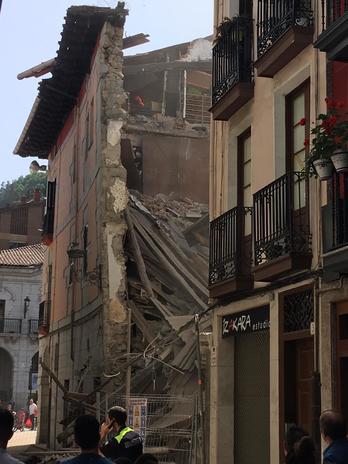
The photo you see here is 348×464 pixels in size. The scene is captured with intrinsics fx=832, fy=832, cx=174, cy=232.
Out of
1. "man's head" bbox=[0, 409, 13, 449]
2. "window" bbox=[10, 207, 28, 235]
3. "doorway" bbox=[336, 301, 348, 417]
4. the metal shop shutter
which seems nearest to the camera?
"man's head" bbox=[0, 409, 13, 449]

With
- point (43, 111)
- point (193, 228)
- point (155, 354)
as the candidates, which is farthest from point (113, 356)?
point (43, 111)

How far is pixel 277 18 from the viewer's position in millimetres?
11531

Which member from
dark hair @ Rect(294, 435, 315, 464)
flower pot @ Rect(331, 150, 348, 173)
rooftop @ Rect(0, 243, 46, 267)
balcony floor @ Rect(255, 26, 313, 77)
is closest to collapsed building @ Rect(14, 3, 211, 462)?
balcony floor @ Rect(255, 26, 313, 77)

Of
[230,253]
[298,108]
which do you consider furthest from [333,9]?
[230,253]

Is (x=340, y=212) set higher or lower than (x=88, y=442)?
higher

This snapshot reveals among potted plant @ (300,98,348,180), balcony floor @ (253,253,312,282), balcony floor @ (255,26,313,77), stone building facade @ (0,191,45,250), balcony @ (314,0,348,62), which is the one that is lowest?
balcony floor @ (253,253,312,282)

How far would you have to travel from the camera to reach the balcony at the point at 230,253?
1221cm

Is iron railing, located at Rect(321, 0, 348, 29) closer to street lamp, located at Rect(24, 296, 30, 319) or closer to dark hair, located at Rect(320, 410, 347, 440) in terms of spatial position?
dark hair, located at Rect(320, 410, 347, 440)

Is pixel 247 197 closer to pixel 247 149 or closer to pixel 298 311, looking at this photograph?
pixel 247 149

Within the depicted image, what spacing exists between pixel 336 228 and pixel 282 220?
154 centimetres

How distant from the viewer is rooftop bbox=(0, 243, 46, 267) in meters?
53.7

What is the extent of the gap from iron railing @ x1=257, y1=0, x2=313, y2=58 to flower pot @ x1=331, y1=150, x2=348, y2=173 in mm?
2433

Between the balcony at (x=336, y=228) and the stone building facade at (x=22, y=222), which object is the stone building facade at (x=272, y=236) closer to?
the balcony at (x=336, y=228)

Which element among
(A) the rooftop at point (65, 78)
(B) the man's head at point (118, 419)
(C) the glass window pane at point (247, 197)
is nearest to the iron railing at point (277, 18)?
(C) the glass window pane at point (247, 197)
